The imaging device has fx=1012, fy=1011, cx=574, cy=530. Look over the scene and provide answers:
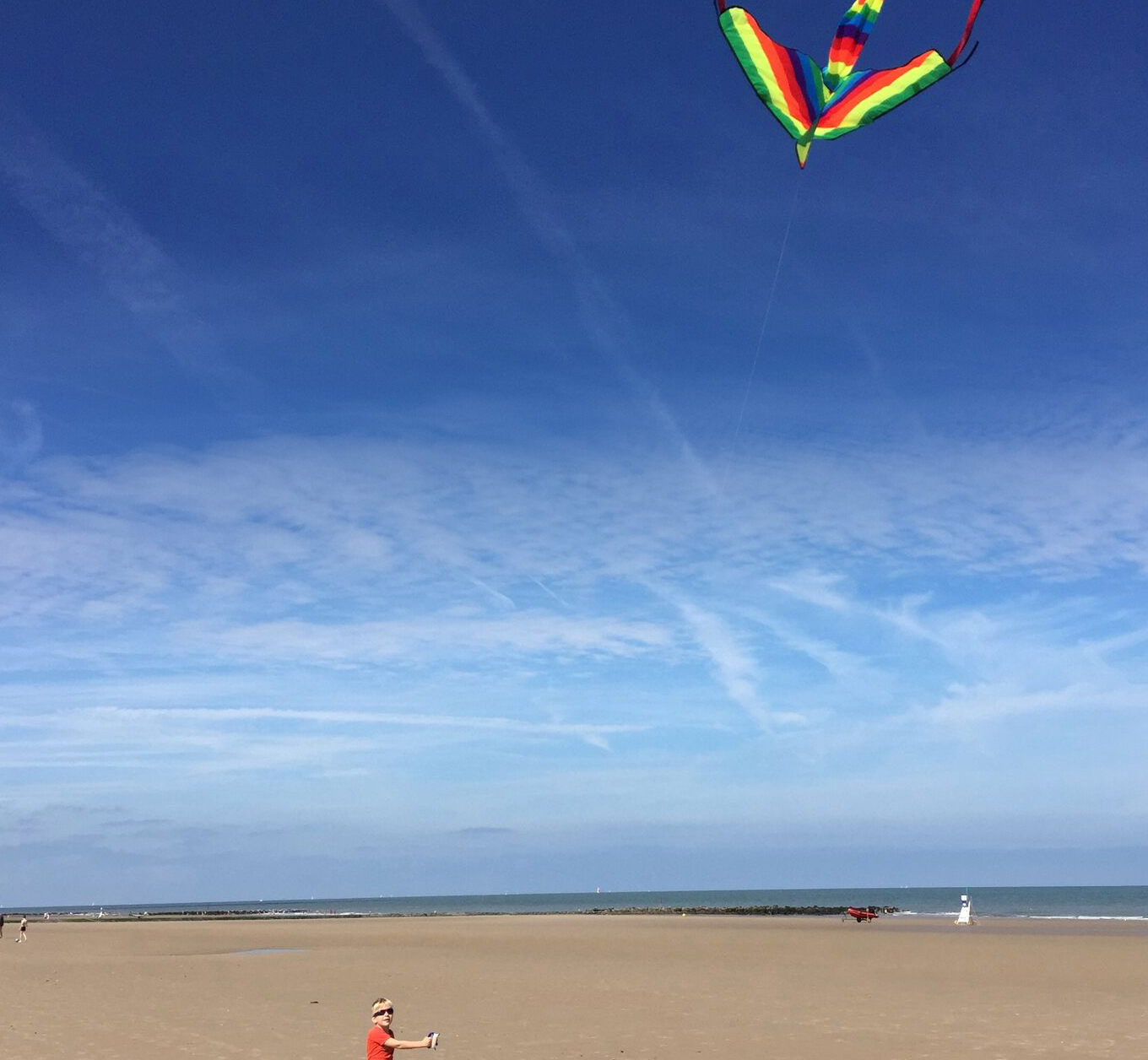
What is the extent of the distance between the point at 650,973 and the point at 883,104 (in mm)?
20713

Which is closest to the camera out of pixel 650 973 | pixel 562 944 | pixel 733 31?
pixel 733 31

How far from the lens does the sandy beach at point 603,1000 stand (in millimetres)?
14492

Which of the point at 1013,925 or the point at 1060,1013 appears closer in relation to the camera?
the point at 1060,1013

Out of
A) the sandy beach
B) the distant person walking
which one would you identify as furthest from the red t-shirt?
the sandy beach

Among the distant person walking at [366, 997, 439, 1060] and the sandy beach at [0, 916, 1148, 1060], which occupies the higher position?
the distant person walking at [366, 997, 439, 1060]

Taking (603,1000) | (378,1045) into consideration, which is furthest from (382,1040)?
(603,1000)

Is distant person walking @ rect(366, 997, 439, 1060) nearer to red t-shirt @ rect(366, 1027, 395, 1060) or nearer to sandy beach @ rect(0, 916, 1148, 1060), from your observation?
red t-shirt @ rect(366, 1027, 395, 1060)

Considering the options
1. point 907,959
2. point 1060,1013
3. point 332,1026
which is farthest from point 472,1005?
point 907,959

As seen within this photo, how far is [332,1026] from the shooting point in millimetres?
16406

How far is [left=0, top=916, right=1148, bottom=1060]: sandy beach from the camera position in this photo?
14.5 meters

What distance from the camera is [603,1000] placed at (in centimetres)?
1958

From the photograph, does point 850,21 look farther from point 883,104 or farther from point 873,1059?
point 873,1059

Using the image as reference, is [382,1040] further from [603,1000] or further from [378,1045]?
[603,1000]

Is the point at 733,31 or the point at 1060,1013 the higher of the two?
the point at 733,31
